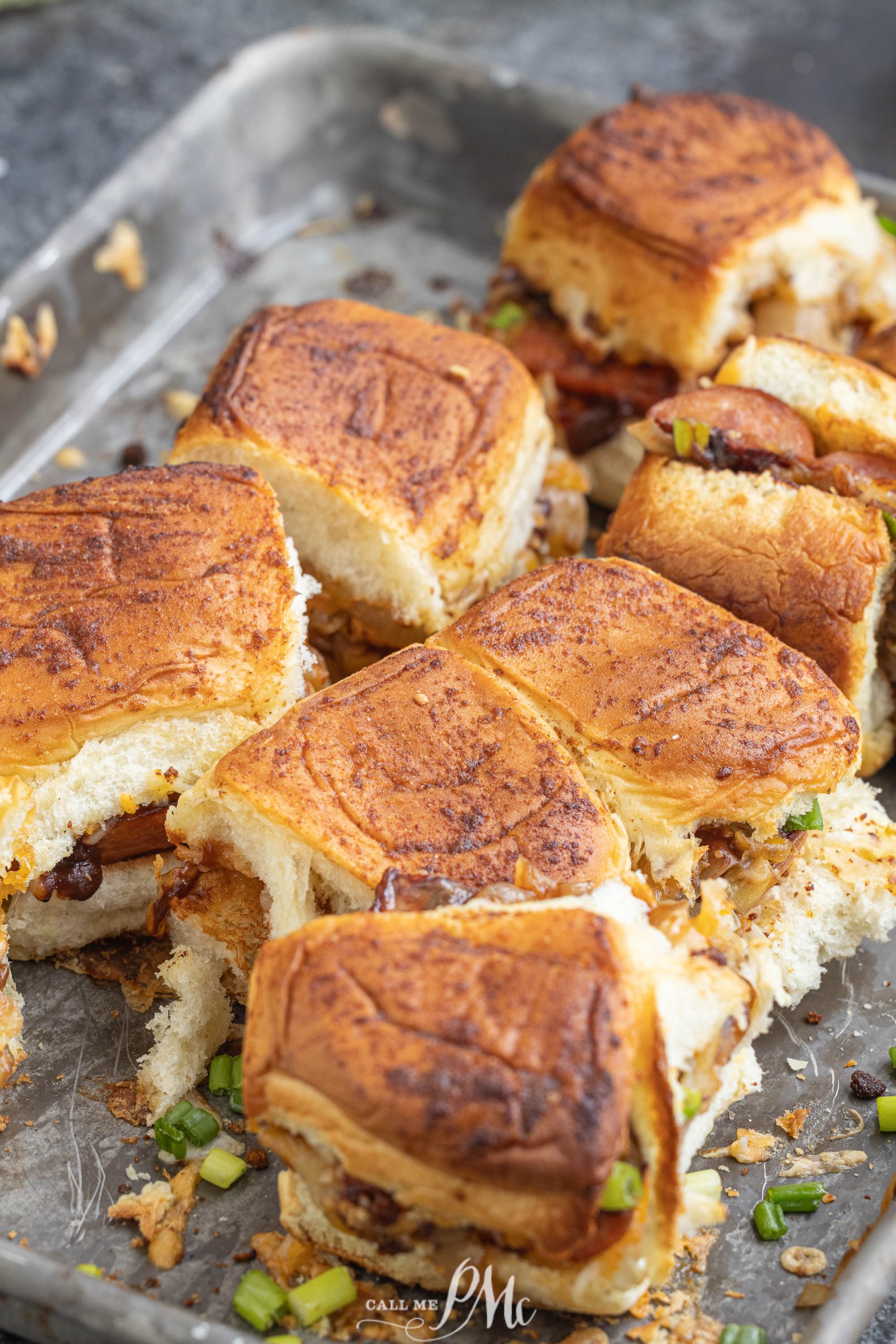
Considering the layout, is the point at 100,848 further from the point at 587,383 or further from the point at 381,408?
the point at 587,383

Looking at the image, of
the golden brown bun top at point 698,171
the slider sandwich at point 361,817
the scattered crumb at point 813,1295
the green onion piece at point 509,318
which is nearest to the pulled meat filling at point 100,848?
the slider sandwich at point 361,817

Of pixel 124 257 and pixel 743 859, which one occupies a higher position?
pixel 124 257

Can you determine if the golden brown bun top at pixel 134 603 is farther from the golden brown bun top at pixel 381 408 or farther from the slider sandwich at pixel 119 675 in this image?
the golden brown bun top at pixel 381 408

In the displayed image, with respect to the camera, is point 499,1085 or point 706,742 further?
point 706,742

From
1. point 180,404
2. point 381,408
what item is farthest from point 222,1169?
point 180,404

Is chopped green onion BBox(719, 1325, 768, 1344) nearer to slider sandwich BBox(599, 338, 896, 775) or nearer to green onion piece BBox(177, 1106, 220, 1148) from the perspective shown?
green onion piece BBox(177, 1106, 220, 1148)

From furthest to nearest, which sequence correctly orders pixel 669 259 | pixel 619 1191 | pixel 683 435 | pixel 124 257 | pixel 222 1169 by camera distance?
pixel 124 257, pixel 669 259, pixel 683 435, pixel 222 1169, pixel 619 1191

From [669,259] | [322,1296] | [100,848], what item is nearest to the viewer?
[322,1296]
